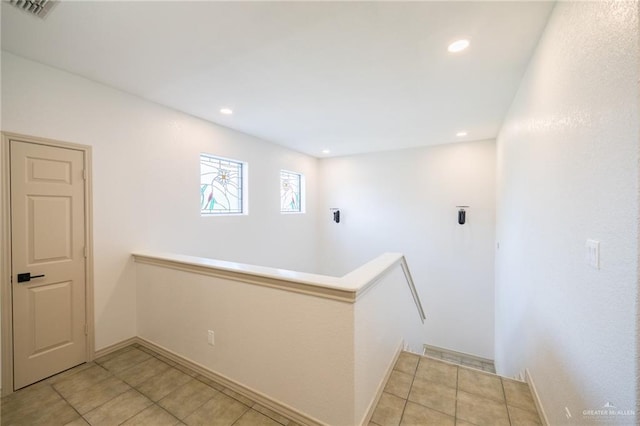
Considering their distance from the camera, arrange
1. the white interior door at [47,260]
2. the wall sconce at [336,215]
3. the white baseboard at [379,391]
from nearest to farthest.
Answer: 1. the white baseboard at [379,391]
2. the white interior door at [47,260]
3. the wall sconce at [336,215]

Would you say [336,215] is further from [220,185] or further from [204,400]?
[204,400]

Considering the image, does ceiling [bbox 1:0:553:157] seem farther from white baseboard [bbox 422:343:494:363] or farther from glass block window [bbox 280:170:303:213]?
white baseboard [bbox 422:343:494:363]

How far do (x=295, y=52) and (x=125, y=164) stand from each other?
7.24ft

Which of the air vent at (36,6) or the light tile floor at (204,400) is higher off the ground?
the air vent at (36,6)

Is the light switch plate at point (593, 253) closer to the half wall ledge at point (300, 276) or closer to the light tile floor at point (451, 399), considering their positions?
the half wall ledge at point (300, 276)

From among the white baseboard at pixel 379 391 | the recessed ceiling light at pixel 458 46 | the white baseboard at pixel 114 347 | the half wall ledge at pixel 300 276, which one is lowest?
the white baseboard at pixel 114 347

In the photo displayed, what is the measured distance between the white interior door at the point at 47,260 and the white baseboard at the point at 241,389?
29.5 inches

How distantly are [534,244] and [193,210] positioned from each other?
12.3ft

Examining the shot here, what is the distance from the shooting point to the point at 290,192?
18.5 ft

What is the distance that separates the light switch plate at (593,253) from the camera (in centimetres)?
111

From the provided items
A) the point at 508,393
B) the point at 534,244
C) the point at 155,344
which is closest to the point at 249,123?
the point at 155,344

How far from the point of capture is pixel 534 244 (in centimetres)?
201

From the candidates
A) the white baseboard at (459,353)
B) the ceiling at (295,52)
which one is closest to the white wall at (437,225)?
the white baseboard at (459,353)

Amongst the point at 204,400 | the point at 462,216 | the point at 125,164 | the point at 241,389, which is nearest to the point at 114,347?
the point at 204,400
